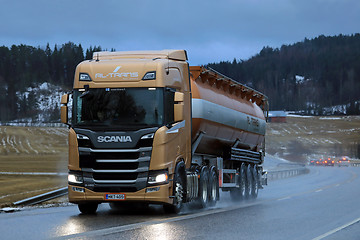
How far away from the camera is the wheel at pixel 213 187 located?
18438 mm

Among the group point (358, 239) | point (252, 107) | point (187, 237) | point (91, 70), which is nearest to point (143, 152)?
point (91, 70)

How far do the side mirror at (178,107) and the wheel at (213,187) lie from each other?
397 centimetres

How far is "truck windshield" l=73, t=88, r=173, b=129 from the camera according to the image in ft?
48.1

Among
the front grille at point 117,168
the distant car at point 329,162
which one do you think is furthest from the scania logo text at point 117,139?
the distant car at point 329,162

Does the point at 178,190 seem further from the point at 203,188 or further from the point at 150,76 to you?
the point at 150,76

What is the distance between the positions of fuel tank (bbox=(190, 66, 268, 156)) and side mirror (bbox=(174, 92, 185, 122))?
6.77ft

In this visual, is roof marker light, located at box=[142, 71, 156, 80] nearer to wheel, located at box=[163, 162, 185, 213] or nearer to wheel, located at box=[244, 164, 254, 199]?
wheel, located at box=[163, 162, 185, 213]

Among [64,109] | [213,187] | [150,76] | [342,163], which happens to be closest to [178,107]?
[150,76]

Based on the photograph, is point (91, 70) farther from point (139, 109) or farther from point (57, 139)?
point (57, 139)

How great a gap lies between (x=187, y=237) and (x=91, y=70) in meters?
5.88

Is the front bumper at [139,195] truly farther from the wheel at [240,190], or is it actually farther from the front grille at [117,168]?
the wheel at [240,190]

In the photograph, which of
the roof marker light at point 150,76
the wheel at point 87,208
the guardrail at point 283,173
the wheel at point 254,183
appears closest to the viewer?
the roof marker light at point 150,76

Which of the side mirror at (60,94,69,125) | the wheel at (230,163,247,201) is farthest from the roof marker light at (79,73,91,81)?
the wheel at (230,163,247,201)

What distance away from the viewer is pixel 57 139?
110 meters
